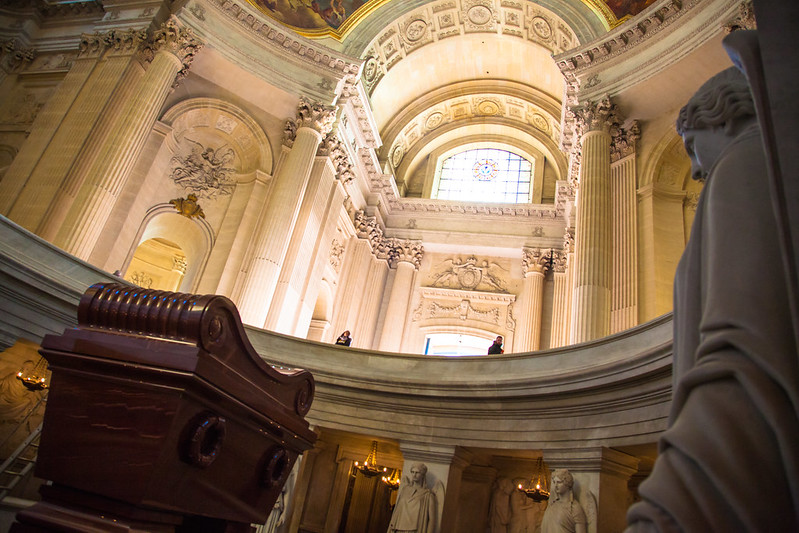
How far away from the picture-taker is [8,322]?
7535 millimetres

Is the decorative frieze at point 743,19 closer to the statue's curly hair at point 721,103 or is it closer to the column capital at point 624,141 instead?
the column capital at point 624,141

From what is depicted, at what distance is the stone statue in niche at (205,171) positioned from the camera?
14289 mm

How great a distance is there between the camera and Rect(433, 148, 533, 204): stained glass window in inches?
828

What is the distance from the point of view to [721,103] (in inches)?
58.1

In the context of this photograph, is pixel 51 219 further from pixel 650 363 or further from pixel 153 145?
pixel 650 363

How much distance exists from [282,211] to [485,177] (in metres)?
10.3

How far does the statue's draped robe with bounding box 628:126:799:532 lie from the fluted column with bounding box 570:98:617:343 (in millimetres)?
9856

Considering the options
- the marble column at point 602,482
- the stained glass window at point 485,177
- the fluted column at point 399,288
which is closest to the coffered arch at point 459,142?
the stained glass window at point 485,177

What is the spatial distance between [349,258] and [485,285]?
465 centimetres

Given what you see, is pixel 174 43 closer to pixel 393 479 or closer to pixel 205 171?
pixel 205 171

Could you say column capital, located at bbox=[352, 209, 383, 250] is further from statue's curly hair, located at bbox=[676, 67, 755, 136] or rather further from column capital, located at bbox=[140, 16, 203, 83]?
statue's curly hair, located at bbox=[676, 67, 755, 136]

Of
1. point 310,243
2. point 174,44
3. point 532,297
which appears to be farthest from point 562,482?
point 174,44

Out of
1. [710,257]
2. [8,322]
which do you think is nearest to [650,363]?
[710,257]

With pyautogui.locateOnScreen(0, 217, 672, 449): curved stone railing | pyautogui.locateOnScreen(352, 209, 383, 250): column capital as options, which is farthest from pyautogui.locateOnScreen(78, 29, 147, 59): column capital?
pyautogui.locateOnScreen(352, 209, 383, 250): column capital
